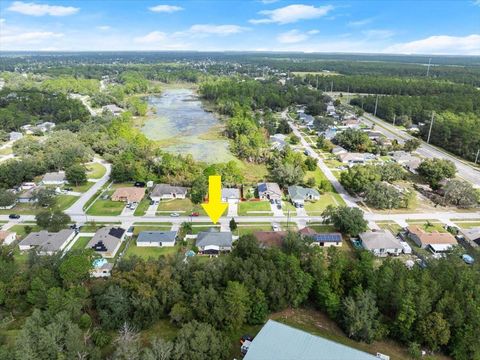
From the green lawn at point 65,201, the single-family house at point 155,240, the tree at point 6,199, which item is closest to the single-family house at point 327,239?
the single-family house at point 155,240

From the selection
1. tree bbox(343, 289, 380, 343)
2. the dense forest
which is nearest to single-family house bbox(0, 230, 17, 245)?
the dense forest

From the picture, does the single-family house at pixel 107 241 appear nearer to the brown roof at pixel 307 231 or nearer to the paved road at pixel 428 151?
the brown roof at pixel 307 231

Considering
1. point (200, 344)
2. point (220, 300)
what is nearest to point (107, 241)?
point (220, 300)

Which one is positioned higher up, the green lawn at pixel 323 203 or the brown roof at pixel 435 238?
the brown roof at pixel 435 238

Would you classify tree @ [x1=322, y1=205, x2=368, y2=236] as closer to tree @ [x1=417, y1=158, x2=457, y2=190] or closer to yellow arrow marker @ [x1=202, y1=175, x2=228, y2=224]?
yellow arrow marker @ [x1=202, y1=175, x2=228, y2=224]

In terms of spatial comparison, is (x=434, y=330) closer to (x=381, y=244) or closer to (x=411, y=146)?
(x=381, y=244)

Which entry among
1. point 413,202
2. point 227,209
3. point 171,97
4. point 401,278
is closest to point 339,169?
point 413,202
